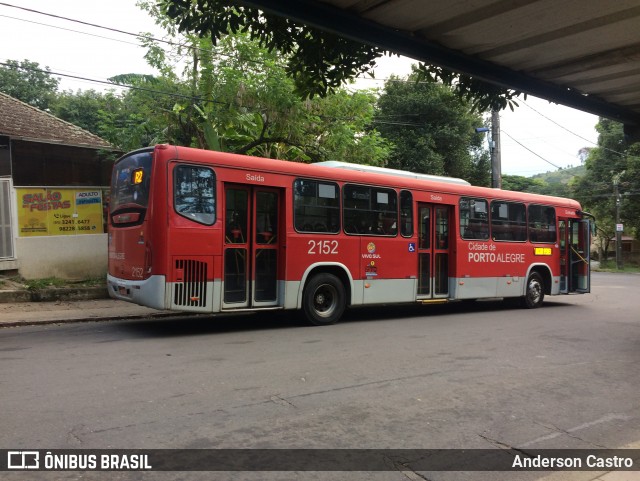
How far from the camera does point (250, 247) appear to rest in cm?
926

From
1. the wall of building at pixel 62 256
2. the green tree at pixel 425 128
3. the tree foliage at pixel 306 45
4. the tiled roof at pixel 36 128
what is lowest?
the wall of building at pixel 62 256

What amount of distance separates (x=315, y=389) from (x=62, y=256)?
35.8 feet

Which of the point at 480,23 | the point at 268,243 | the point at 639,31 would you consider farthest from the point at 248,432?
the point at 268,243

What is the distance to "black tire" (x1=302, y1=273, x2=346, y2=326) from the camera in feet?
32.2

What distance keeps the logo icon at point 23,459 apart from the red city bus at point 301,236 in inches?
177

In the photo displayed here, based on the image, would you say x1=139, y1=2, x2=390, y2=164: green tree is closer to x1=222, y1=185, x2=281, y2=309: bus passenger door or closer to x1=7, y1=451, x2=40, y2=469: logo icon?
x1=222, y1=185, x2=281, y2=309: bus passenger door

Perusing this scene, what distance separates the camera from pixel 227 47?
13.9 meters

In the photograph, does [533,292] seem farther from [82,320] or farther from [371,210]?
[82,320]

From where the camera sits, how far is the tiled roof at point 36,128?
13492 millimetres

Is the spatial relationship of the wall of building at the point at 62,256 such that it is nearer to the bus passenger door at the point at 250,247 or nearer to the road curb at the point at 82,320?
the road curb at the point at 82,320

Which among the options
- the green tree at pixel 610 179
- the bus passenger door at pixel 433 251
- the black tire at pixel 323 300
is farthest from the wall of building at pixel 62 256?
the green tree at pixel 610 179

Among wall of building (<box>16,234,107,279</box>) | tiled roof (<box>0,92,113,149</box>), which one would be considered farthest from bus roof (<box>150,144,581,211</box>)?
tiled roof (<box>0,92,113,149</box>)

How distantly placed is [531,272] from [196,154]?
391 inches

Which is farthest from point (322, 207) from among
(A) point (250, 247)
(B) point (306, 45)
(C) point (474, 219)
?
(B) point (306, 45)
